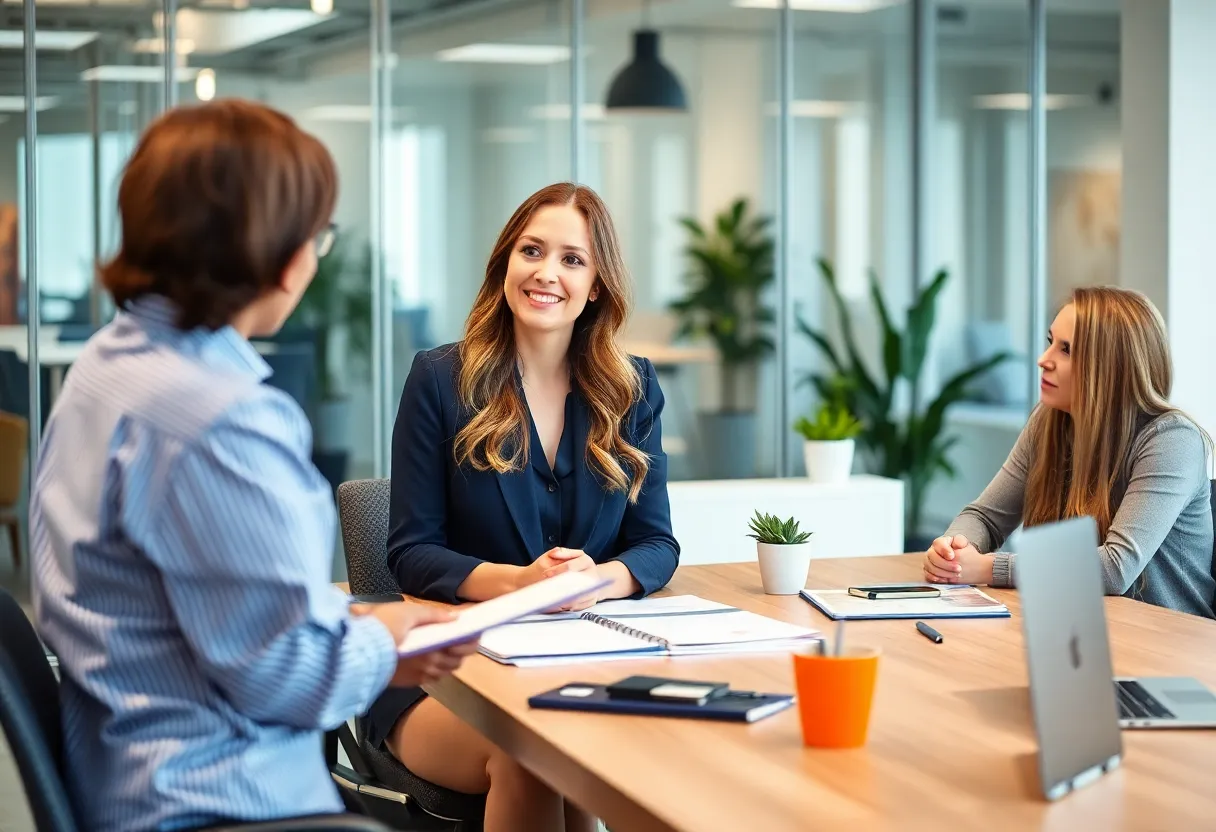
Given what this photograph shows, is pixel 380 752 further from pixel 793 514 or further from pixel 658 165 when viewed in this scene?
pixel 658 165

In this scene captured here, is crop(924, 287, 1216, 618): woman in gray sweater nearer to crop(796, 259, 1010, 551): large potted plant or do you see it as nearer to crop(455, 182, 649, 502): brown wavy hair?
crop(455, 182, 649, 502): brown wavy hair

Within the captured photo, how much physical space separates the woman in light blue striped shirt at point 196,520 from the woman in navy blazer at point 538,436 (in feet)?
3.07

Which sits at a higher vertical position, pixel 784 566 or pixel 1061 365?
pixel 1061 365

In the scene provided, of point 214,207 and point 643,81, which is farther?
point 643,81

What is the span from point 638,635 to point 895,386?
4.76 metres

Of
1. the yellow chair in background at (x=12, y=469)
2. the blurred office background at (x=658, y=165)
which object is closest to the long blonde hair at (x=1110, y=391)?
the blurred office background at (x=658, y=165)

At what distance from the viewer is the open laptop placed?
1354 mm

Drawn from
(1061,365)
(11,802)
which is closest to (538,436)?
(1061,365)

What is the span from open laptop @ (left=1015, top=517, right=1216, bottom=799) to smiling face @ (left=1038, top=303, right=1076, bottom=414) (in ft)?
3.94

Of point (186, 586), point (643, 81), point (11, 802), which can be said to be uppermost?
point (643, 81)

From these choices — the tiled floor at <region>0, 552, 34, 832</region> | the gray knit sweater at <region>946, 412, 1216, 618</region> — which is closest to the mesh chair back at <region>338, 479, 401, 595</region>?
the tiled floor at <region>0, 552, 34, 832</region>

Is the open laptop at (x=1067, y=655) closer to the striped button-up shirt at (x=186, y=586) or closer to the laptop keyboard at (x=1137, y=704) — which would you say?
the laptop keyboard at (x=1137, y=704)

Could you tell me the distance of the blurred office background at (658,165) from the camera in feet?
17.1

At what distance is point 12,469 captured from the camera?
5270mm
